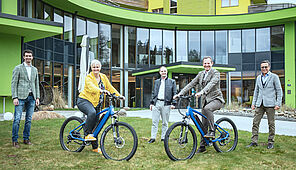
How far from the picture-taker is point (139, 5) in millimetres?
30125

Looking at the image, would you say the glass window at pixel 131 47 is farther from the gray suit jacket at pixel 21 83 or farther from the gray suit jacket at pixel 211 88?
the gray suit jacket at pixel 211 88

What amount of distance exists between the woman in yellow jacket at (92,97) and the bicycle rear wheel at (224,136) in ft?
7.64

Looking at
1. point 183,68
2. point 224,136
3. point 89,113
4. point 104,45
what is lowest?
point 224,136

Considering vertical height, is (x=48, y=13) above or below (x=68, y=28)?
above

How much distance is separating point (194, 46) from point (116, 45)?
6615 millimetres

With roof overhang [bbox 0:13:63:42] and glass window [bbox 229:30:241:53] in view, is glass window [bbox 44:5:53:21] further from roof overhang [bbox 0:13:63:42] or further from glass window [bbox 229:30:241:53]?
glass window [bbox 229:30:241:53]

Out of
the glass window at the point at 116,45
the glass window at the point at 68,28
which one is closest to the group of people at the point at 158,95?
the glass window at the point at 68,28

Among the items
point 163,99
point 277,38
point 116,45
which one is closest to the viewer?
point 163,99

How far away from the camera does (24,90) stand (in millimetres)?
5566

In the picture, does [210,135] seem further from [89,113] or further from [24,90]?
[24,90]

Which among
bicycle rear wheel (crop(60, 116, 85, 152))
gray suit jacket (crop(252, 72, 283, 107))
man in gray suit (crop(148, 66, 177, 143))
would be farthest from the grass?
gray suit jacket (crop(252, 72, 283, 107))

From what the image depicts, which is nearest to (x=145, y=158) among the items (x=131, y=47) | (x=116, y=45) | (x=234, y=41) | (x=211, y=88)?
(x=211, y=88)

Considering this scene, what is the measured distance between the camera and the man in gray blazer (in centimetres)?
547

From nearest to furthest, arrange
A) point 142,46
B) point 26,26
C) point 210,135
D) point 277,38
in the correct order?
point 210,135
point 26,26
point 277,38
point 142,46
